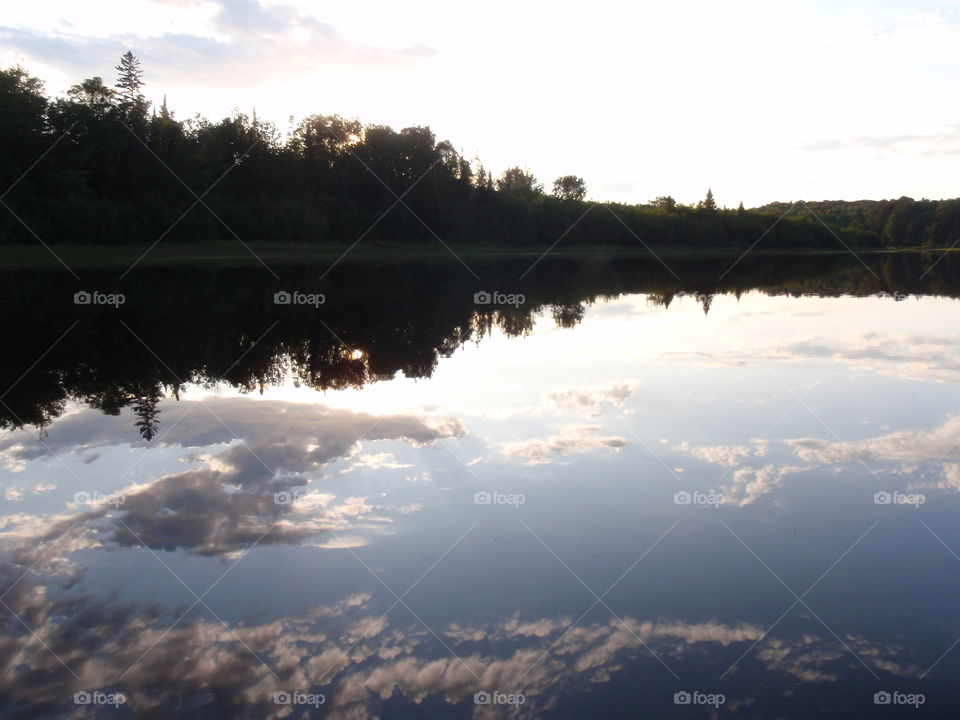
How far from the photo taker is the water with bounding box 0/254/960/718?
172 inches

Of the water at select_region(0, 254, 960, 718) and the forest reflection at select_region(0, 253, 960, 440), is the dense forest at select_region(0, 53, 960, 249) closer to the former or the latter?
the forest reflection at select_region(0, 253, 960, 440)

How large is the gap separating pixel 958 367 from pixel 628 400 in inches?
280

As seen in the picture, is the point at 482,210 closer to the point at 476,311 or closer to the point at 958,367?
the point at 476,311

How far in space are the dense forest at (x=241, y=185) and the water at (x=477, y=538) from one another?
41.9 metres

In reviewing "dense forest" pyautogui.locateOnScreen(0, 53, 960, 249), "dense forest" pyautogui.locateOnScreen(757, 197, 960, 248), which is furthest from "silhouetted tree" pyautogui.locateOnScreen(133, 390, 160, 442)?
"dense forest" pyautogui.locateOnScreen(757, 197, 960, 248)

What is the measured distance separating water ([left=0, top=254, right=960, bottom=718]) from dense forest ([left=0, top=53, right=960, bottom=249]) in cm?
4189

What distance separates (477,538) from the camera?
6223mm

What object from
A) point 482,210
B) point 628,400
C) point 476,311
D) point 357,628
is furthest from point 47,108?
point 357,628

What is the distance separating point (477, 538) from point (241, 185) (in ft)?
228

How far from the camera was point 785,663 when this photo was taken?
458cm

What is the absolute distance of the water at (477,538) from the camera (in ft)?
14.3

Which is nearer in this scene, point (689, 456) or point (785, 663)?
point (785, 663)

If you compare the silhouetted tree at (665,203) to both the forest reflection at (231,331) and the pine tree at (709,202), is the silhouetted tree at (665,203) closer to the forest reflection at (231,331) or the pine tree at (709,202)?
the pine tree at (709,202)

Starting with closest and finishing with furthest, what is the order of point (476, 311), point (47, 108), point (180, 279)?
point (476, 311)
point (180, 279)
point (47, 108)
